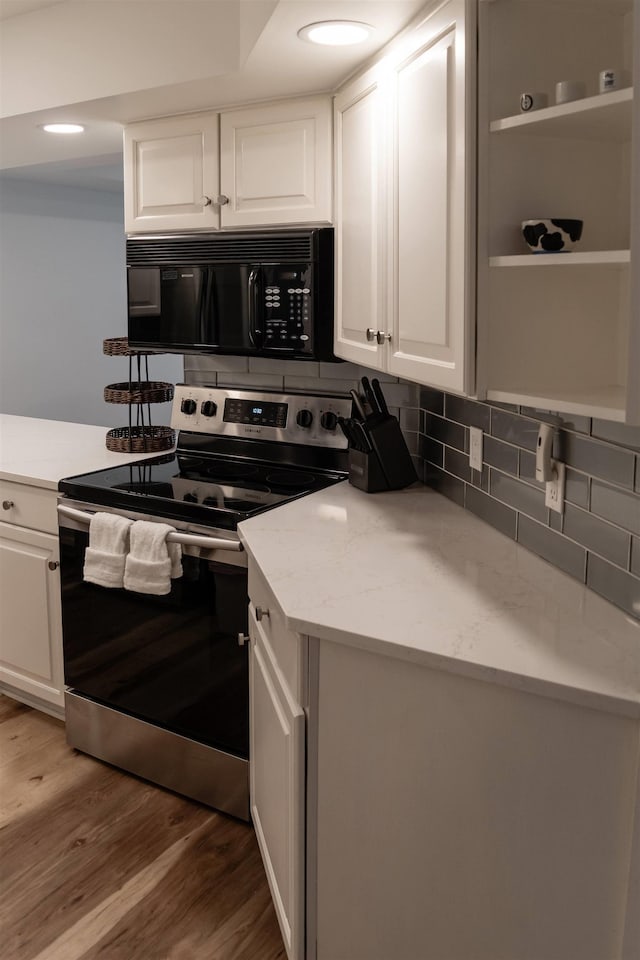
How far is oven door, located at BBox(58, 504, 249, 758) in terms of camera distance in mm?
2172

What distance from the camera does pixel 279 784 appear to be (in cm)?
176

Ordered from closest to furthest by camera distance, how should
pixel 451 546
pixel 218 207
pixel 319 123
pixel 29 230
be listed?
pixel 451 546, pixel 319 123, pixel 218 207, pixel 29 230

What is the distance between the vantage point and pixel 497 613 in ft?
4.93

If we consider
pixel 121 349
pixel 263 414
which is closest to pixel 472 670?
pixel 263 414

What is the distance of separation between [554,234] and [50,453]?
83.8 inches

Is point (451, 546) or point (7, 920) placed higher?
point (451, 546)

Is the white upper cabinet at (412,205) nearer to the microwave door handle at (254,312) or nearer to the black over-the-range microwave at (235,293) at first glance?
the black over-the-range microwave at (235,293)

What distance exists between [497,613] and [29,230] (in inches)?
169

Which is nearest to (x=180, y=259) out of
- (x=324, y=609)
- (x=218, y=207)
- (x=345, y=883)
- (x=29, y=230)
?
(x=218, y=207)

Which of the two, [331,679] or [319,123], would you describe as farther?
[319,123]

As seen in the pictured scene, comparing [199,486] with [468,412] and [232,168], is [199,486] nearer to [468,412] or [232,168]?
[468,412]

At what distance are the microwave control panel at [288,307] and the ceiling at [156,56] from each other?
498 mm

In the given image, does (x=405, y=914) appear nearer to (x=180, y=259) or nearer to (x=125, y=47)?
(x=180, y=259)

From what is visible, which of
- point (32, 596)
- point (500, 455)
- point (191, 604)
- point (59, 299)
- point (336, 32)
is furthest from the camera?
point (59, 299)
